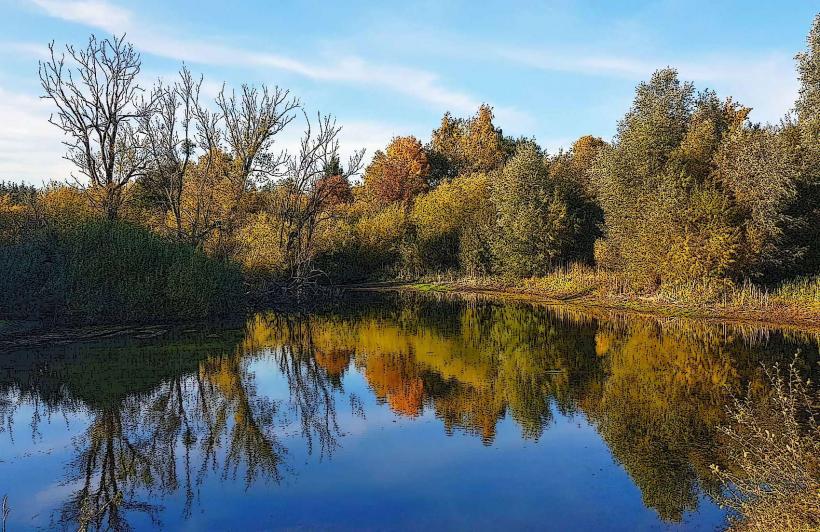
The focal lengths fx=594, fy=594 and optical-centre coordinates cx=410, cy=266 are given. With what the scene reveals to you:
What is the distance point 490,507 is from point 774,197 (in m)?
23.6

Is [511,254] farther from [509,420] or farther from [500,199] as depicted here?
[509,420]

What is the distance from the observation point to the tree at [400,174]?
62719 millimetres

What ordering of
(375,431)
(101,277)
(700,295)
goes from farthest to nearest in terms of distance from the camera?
(700,295)
(101,277)
(375,431)

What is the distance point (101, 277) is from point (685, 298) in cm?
2498

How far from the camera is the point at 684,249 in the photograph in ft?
88.1

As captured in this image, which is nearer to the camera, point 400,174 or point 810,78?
point 810,78

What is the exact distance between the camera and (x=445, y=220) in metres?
49.5

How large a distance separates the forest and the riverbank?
0.50 feet

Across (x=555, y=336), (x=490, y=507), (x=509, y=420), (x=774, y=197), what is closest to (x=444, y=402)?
(x=509, y=420)

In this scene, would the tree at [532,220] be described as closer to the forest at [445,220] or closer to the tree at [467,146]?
the forest at [445,220]

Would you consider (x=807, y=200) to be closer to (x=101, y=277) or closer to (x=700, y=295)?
(x=700, y=295)

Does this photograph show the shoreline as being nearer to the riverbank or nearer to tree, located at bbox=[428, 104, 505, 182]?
the riverbank

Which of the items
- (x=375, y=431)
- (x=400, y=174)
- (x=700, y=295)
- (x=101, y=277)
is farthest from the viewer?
(x=400, y=174)

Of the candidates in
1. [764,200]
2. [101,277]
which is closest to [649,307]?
[764,200]
